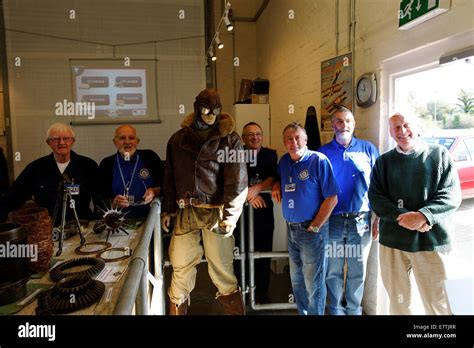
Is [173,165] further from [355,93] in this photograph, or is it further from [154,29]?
[154,29]

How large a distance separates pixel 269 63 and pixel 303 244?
9.95 ft

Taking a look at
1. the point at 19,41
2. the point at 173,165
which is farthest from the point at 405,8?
the point at 19,41

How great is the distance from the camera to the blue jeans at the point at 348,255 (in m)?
1.55

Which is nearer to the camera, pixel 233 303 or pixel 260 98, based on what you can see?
pixel 233 303

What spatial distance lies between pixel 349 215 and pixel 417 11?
3.42ft

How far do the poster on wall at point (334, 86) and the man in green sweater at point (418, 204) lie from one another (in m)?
0.84

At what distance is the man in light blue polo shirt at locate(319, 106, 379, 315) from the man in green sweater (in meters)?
0.23

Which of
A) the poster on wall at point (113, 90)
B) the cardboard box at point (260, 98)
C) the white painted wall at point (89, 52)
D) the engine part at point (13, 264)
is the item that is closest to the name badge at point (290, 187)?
the engine part at point (13, 264)

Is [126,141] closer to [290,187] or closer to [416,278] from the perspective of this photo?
[290,187]

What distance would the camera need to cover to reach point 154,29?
3889 millimetres

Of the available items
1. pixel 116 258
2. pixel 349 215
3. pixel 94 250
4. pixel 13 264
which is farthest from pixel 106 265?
pixel 349 215

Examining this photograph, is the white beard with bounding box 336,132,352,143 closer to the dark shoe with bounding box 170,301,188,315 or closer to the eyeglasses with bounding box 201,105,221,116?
the eyeglasses with bounding box 201,105,221,116

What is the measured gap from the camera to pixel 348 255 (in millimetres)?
1571
